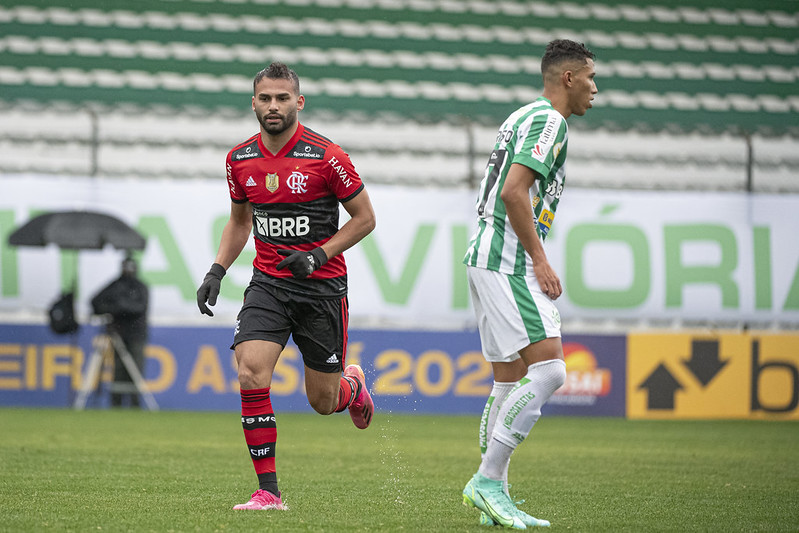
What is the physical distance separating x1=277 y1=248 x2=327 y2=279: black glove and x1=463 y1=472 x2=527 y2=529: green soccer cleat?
1166 millimetres

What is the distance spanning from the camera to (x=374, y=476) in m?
6.93

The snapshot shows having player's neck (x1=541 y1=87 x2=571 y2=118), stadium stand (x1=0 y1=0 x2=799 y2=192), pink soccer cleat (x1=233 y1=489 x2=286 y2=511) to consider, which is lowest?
pink soccer cleat (x1=233 y1=489 x2=286 y2=511)

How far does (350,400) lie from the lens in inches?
238

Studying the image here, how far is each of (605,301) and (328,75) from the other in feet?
19.3

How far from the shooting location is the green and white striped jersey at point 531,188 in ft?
15.6

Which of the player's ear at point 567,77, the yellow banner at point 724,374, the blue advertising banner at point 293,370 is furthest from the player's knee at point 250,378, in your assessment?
the yellow banner at point 724,374

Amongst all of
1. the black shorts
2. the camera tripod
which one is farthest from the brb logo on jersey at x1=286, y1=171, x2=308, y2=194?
the camera tripod

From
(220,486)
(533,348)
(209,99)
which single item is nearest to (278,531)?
(533,348)

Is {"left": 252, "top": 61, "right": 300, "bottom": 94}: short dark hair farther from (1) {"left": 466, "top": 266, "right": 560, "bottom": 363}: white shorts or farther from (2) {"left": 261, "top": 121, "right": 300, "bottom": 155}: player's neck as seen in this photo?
(1) {"left": 466, "top": 266, "right": 560, "bottom": 363}: white shorts

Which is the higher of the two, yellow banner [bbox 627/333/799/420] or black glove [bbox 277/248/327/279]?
black glove [bbox 277/248/327/279]

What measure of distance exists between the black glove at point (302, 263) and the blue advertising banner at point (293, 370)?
300 inches

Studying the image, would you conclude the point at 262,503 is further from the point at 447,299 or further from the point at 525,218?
the point at 447,299

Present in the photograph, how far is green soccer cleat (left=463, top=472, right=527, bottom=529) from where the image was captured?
15.4 ft

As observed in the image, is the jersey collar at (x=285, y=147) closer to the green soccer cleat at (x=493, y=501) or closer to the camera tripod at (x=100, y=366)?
the green soccer cleat at (x=493, y=501)
